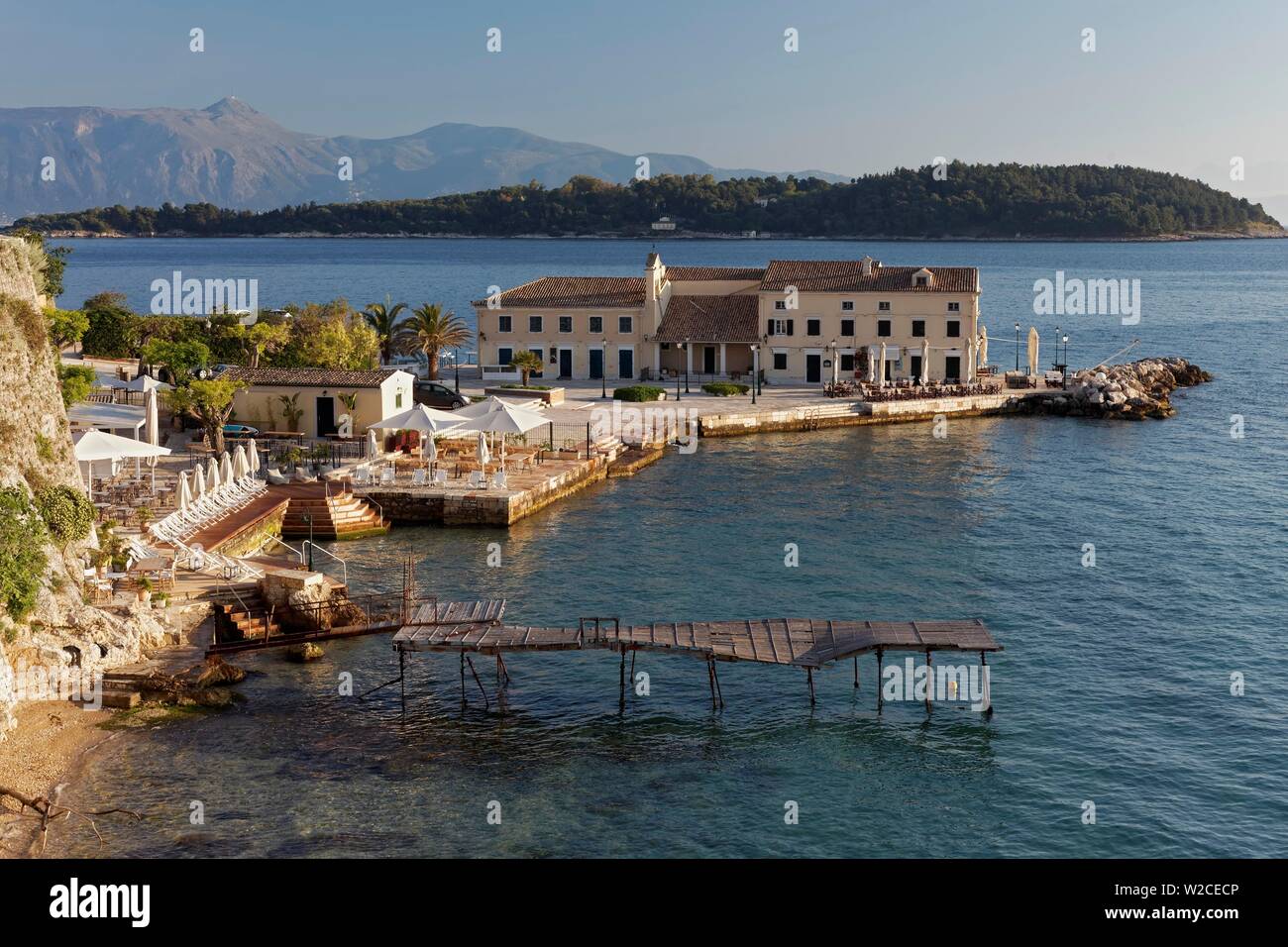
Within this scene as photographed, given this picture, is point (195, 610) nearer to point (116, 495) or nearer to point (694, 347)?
point (116, 495)

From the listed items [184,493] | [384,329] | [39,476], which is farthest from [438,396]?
[39,476]

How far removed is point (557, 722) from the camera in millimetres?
28203

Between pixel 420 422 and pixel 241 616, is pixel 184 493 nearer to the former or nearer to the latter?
pixel 241 616

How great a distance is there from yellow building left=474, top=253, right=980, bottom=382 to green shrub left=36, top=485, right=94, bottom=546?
4045 centimetres

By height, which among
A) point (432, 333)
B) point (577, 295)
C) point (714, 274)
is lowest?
point (432, 333)

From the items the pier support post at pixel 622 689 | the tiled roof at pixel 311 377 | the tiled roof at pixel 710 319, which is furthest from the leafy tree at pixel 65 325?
the tiled roof at pixel 710 319

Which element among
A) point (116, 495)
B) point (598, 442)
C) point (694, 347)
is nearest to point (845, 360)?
point (694, 347)

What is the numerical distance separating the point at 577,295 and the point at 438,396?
1444cm

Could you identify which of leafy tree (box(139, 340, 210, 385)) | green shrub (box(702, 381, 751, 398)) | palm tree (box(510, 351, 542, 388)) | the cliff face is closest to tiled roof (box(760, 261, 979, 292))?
green shrub (box(702, 381, 751, 398))

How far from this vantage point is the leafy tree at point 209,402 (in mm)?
48562

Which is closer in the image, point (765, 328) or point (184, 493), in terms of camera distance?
point (184, 493)

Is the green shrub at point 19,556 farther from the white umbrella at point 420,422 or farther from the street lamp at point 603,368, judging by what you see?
the street lamp at point 603,368

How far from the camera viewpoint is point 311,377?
5284cm

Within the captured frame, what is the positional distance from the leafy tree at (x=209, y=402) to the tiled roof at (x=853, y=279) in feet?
107
